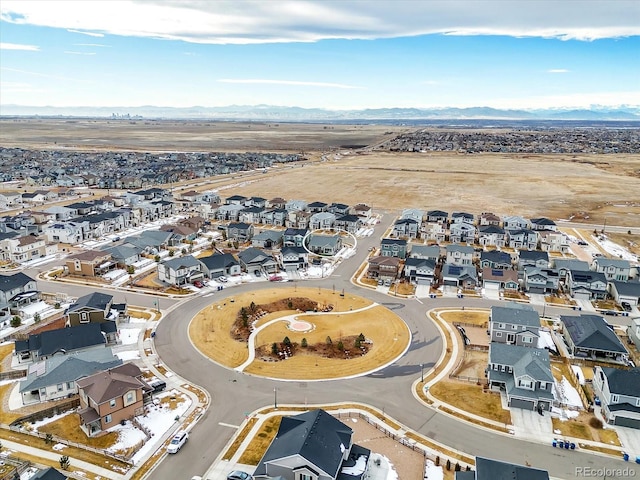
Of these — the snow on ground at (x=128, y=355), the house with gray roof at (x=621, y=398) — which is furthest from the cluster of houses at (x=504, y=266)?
the snow on ground at (x=128, y=355)

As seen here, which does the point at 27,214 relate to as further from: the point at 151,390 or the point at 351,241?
the point at 151,390

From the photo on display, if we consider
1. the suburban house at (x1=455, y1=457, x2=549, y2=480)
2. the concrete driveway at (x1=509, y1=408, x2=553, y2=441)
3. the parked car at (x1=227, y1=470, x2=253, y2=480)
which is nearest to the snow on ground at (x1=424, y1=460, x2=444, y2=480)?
the suburban house at (x1=455, y1=457, x2=549, y2=480)

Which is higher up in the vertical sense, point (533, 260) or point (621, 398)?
point (533, 260)

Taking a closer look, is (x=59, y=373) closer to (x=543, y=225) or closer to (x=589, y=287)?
(x=589, y=287)

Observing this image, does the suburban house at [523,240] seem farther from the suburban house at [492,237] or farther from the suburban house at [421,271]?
the suburban house at [421,271]

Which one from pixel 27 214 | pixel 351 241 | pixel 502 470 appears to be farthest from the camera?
pixel 27 214

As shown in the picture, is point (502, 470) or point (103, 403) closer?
point (502, 470)

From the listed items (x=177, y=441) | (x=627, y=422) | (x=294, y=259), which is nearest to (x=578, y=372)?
(x=627, y=422)

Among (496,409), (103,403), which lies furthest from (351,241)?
(103,403)
